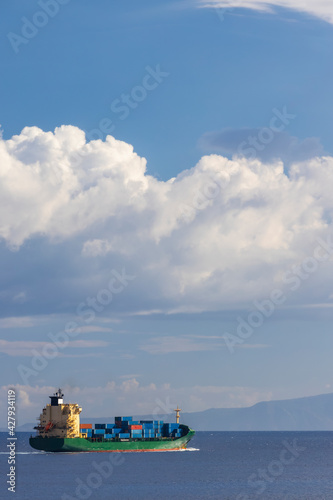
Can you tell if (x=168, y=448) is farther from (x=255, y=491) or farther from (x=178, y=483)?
(x=255, y=491)

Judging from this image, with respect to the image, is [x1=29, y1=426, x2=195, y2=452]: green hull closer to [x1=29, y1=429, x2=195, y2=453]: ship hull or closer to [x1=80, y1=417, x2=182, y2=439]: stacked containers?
[x1=29, y1=429, x2=195, y2=453]: ship hull

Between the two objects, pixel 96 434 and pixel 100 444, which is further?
pixel 96 434

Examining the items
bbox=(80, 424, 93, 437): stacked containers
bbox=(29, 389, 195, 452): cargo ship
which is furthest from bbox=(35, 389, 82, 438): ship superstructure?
bbox=(80, 424, 93, 437): stacked containers

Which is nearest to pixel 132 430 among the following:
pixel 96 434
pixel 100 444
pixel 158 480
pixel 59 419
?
pixel 96 434

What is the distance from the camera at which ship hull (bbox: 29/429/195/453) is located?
6368 inches

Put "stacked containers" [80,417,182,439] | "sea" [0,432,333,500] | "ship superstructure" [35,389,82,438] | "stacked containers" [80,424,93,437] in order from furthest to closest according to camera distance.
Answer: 1. "stacked containers" [80,417,182,439]
2. "stacked containers" [80,424,93,437]
3. "ship superstructure" [35,389,82,438]
4. "sea" [0,432,333,500]

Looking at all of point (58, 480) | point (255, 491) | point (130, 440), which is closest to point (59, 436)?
point (130, 440)

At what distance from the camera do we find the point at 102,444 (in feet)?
551

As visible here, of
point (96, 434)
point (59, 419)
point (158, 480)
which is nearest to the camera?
point (158, 480)

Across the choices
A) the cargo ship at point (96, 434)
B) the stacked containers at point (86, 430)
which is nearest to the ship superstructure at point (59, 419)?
the cargo ship at point (96, 434)

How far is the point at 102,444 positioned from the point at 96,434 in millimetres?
6795

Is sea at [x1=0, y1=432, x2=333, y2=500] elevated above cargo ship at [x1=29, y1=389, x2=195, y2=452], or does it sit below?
below

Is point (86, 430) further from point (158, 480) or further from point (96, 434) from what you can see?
point (158, 480)

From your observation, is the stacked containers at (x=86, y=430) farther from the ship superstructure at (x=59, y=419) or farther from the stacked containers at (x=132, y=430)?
the ship superstructure at (x=59, y=419)
